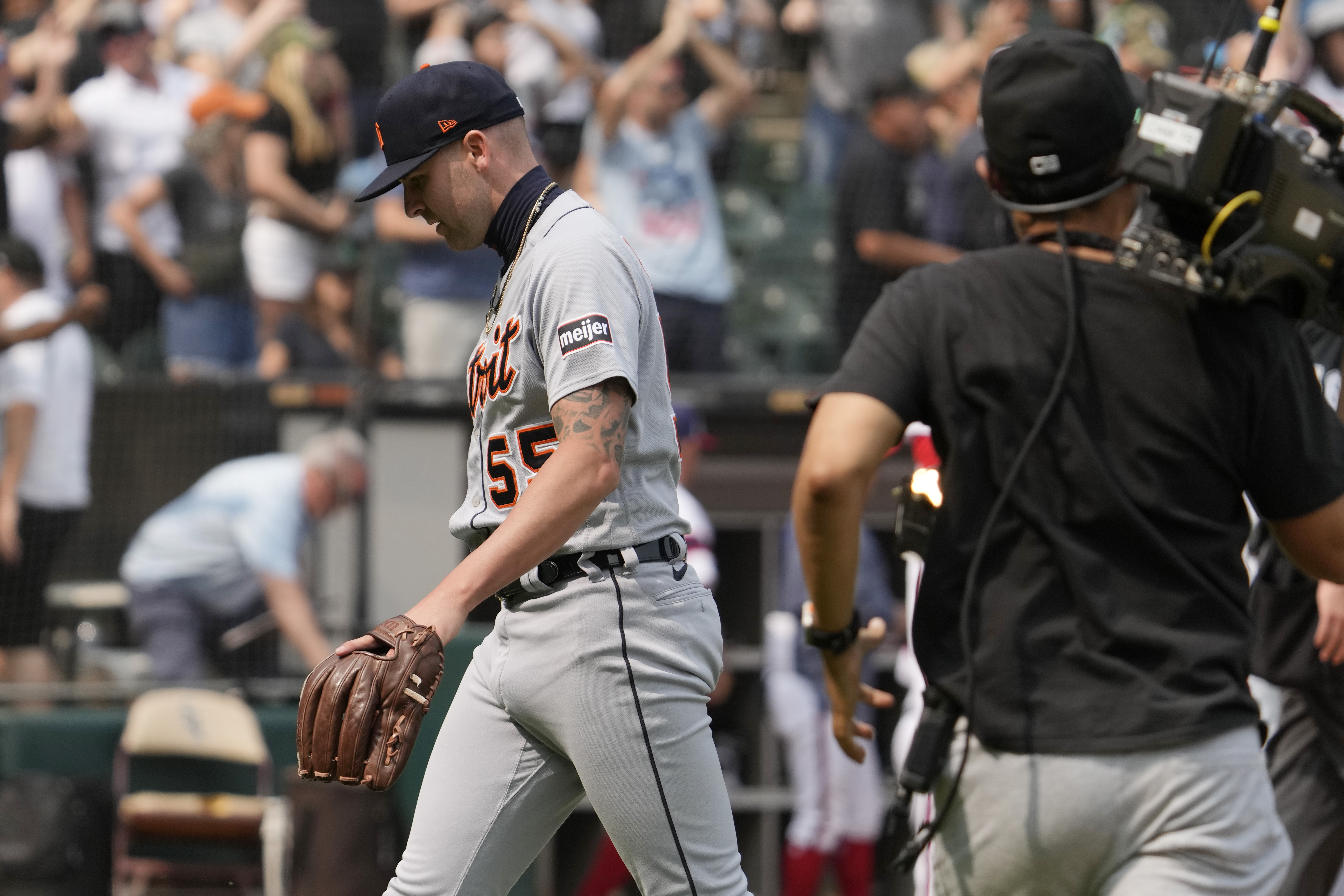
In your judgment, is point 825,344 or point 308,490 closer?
point 308,490

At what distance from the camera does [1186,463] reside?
7.66 feet

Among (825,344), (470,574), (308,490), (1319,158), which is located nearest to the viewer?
(470,574)

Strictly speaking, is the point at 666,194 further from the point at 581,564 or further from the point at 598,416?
the point at 598,416

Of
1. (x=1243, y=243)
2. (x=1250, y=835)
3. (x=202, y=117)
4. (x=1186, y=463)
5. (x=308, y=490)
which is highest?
(x=1243, y=243)

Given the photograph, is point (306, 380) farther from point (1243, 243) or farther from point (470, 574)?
point (1243, 243)

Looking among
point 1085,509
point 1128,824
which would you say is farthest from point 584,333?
point 1128,824

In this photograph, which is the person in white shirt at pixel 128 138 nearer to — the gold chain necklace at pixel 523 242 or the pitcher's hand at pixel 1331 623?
the gold chain necklace at pixel 523 242

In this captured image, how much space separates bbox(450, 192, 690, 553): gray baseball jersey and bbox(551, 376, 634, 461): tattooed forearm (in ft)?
0.09

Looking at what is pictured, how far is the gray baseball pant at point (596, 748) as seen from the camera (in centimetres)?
275

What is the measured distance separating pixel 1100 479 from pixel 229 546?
18.4 feet

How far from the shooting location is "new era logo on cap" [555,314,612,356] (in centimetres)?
265

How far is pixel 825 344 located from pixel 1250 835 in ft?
19.4

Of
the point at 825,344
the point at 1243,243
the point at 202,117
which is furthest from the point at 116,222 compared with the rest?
the point at 1243,243

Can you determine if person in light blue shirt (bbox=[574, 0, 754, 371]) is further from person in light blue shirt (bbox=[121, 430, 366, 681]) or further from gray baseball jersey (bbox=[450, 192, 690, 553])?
gray baseball jersey (bbox=[450, 192, 690, 553])
